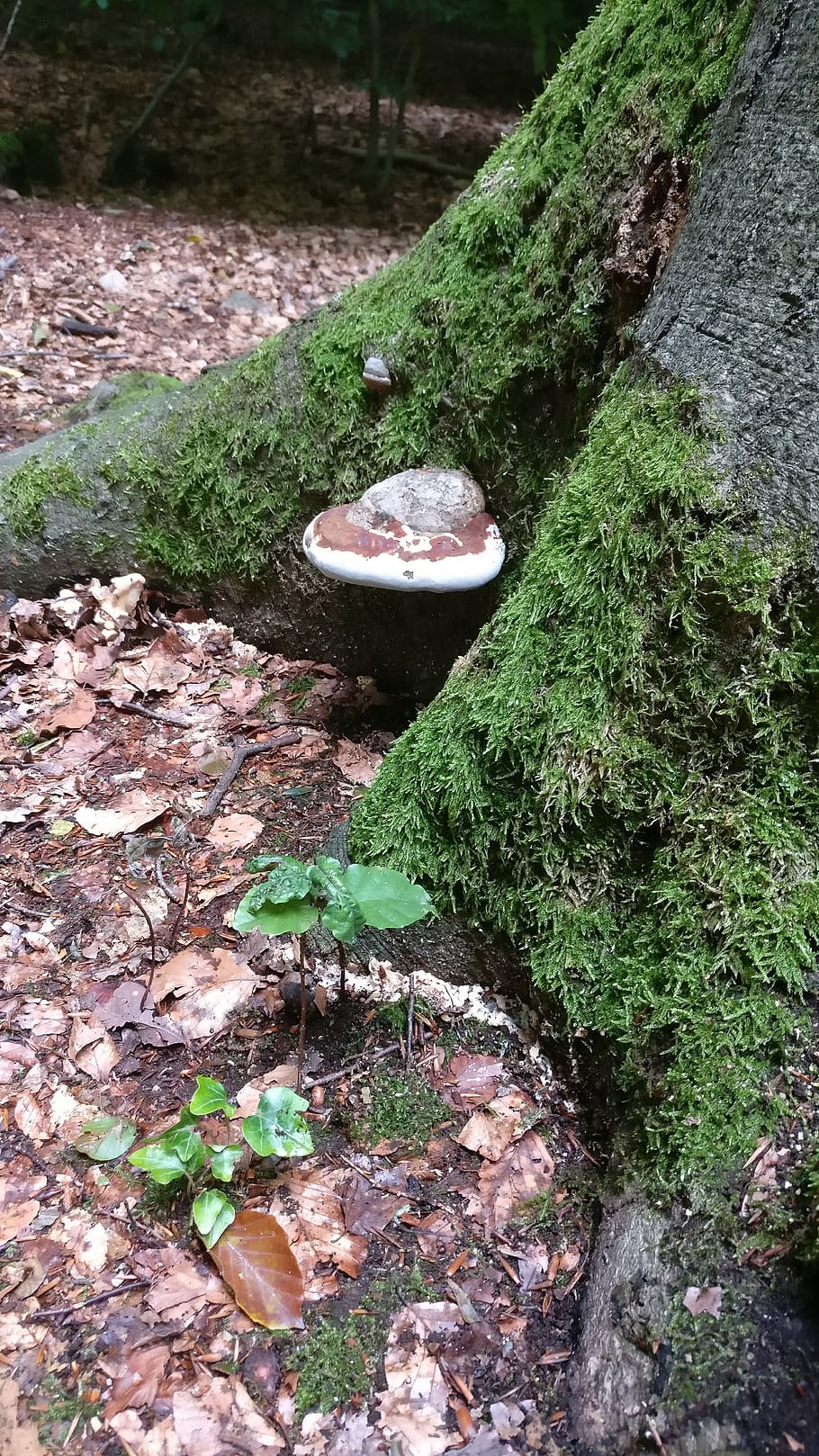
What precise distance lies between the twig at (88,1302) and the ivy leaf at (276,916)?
0.79m

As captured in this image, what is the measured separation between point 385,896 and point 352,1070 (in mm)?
576

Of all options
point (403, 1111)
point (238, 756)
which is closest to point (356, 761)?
point (238, 756)

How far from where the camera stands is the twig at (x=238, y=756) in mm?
3328

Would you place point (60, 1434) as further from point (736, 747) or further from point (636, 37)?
point (636, 37)

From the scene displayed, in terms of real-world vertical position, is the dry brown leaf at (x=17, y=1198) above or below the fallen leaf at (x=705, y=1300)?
below

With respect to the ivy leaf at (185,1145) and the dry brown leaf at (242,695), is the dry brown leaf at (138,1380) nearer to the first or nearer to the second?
the ivy leaf at (185,1145)

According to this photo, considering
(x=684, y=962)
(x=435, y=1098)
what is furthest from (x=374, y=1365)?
(x=684, y=962)

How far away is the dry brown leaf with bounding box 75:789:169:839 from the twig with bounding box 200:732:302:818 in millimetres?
173

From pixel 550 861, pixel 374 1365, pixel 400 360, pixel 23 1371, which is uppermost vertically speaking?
pixel 400 360

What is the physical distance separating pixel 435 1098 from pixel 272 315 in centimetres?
768

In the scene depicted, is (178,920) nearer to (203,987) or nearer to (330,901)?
(203,987)

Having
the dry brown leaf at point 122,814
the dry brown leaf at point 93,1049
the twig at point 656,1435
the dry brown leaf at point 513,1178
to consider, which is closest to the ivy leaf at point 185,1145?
the dry brown leaf at point 93,1049

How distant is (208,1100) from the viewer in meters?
2.03

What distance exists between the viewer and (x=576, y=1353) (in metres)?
1.80
